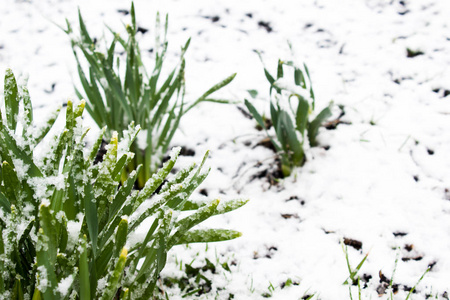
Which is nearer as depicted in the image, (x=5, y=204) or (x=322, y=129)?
(x=5, y=204)

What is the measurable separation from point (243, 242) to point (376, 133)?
816 millimetres

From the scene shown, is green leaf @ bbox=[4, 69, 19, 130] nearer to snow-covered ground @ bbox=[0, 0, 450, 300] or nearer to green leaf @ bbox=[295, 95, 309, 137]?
snow-covered ground @ bbox=[0, 0, 450, 300]

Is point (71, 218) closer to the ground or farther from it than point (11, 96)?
closer to the ground

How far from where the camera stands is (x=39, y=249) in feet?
2.33

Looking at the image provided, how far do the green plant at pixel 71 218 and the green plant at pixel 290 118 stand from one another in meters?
0.68

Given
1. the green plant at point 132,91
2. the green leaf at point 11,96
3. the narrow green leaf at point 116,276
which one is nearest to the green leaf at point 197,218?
the narrow green leaf at point 116,276

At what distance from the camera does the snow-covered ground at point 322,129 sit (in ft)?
4.41

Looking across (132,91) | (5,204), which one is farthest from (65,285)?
(132,91)

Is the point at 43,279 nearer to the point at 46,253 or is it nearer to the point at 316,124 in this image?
the point at 46,253

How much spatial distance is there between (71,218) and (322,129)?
130 cm

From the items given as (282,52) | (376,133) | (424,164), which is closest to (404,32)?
(282,52)

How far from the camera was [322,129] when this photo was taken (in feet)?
6.18

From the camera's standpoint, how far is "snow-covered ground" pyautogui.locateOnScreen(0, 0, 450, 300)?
1346 millimetres

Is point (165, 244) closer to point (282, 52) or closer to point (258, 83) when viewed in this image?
point (258, 83)
